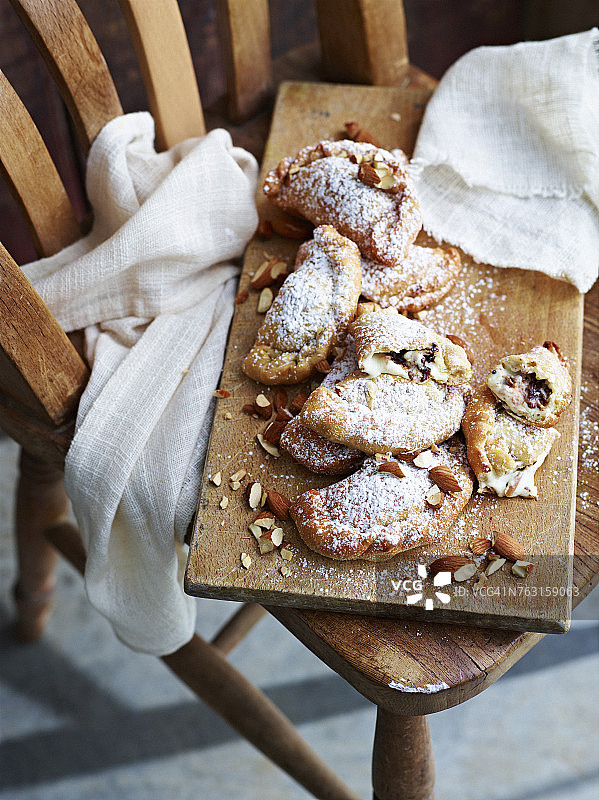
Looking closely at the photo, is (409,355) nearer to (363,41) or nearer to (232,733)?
(363,41)

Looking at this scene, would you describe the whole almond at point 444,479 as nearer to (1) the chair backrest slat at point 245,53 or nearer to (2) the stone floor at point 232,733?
(1) the chair backrest slat at point 245,53

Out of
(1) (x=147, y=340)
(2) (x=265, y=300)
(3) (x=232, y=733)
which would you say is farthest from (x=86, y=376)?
(3) (x=232, y=733)

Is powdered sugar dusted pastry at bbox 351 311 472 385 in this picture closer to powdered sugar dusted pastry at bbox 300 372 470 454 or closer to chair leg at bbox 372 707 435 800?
powdered sugar dusted pastry at bbox 300 372 470 454

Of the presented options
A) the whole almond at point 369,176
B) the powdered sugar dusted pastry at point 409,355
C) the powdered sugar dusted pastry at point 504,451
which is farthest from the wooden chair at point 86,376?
the whole almond at point 369,176

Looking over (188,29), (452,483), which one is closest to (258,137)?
(188,29)

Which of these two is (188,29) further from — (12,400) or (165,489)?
(165,489)

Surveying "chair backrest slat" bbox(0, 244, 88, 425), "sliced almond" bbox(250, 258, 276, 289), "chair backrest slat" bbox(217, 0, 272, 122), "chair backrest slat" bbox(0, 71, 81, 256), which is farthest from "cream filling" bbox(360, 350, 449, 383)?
"chair backrest slat" bbox(217, 0, 272, 122)
